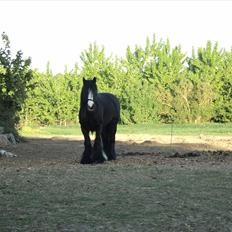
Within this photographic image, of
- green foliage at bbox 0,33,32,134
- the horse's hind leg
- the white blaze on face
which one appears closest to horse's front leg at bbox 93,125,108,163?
the horse's hind leg

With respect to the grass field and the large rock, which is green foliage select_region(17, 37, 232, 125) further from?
the grass field

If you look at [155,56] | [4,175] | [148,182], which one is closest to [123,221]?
[148,182]

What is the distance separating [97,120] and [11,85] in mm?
10112

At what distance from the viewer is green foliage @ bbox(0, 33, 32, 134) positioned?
22.2 metres

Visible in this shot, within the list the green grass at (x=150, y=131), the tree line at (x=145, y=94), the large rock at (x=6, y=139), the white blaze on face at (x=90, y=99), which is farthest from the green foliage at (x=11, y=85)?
the tree line at (x=145, y=94)

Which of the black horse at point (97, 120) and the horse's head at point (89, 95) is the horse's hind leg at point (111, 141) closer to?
the black horse at point (97, 120)

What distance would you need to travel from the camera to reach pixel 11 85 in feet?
73.5

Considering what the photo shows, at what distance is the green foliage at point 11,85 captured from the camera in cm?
2222

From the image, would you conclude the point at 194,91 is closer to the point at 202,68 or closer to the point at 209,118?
the point at 209,118

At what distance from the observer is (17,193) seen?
8.02 metres

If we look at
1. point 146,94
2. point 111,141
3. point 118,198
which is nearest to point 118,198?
point 118,198

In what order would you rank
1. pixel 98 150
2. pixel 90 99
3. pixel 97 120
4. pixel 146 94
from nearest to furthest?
1. pixel 90 99
2. pixel 97 120
3. pixel 98 150
4. pixel 146 94

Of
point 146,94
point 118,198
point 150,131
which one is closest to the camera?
point 118,198

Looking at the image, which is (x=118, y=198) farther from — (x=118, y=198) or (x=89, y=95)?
(x=89, y=95)
